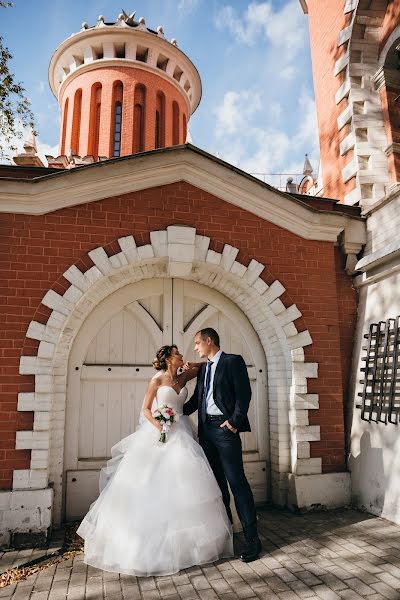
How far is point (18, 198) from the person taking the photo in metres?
5.09

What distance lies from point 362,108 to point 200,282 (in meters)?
4.23

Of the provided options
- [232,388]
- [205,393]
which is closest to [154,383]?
[205,393]

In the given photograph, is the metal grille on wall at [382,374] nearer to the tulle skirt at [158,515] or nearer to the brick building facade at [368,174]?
the brick building facade at [368,174]

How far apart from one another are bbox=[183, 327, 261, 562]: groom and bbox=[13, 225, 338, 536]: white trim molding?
1.33m

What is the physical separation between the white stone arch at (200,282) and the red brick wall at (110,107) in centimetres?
975

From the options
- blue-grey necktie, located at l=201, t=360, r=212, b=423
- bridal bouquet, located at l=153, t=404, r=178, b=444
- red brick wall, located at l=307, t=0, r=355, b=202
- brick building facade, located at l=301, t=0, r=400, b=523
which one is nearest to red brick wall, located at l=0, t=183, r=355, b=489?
brick building facade, located at l=301, t=0, r=400, b=523

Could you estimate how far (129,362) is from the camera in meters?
5.65

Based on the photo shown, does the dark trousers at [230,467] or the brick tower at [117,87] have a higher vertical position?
the brick tower at [117,87]

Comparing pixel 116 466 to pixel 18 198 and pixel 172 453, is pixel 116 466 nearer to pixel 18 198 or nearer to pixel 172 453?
pixel 172 453

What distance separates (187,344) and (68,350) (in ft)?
5.03

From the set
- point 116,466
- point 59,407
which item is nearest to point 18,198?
point 59,407

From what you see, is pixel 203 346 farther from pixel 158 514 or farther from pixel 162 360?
pixel 158 514

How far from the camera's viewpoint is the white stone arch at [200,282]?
190 inches

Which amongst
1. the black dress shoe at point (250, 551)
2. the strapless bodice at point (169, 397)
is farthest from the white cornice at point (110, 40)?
the black dress shoe at point (250, 551)
